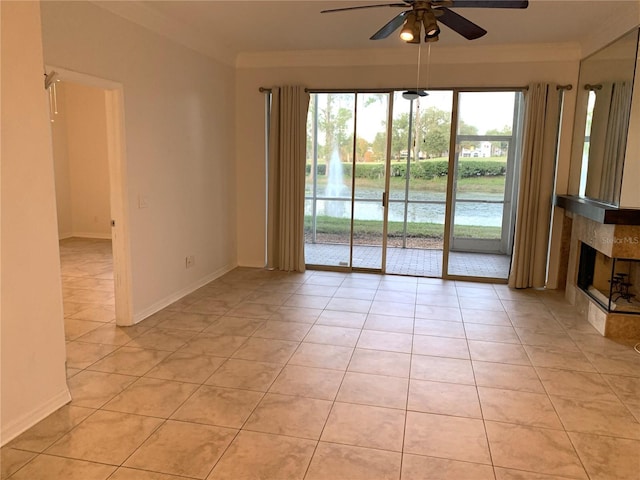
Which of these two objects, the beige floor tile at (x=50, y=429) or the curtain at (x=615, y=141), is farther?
the curtain at (x=615, y=141)

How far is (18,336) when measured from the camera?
8.26ft

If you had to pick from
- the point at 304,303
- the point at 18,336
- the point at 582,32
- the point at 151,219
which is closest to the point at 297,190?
the point at 304,303

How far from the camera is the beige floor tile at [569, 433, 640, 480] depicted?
2.30 meters

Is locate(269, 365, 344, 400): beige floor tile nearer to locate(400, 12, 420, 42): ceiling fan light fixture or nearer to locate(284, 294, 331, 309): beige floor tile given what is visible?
locate(284, 294, 331, 309): beige floor tile

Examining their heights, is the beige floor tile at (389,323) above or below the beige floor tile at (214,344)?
above

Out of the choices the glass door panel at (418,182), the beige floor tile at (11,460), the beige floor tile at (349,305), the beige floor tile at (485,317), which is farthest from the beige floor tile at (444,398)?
the glass door panel at (418,182)

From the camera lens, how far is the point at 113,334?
13.1ft

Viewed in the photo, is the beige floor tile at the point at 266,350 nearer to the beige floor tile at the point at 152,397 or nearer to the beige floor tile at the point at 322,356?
the beige floor tile at the point at 322,356

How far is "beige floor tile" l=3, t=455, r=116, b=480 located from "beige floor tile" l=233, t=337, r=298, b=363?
4.54 feet

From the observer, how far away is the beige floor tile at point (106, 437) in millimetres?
2385

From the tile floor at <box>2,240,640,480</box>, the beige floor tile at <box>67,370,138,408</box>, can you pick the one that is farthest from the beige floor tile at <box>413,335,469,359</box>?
the beige floor tile at <box>67,370,138,408</box>

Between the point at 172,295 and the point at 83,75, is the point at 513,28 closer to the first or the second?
the point at 83,75

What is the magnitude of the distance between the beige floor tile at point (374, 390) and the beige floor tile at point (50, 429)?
1.56 metres

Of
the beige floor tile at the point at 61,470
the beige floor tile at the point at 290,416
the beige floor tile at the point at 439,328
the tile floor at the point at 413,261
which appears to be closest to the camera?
the beige floor tile at the point at 61,470
